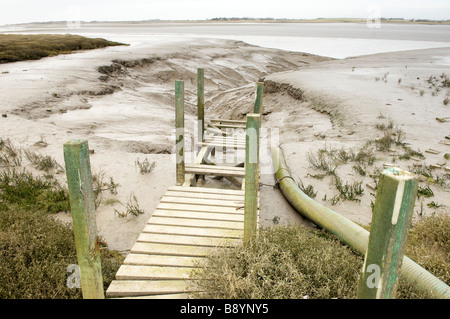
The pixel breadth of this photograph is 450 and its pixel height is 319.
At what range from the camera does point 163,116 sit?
1257cm

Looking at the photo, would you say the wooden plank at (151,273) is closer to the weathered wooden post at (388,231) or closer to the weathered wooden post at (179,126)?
the weathered wooden post at (388,231)

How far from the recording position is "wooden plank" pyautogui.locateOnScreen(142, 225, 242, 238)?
13.1ft

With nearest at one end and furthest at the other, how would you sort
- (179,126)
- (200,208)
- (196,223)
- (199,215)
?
(196,223), (199,215), (200,208), (179,126)

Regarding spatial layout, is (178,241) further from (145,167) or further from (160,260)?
(145,167)

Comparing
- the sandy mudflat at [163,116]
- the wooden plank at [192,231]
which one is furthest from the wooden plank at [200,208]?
the sandy mudflat at [163,116]

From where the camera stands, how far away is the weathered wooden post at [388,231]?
172 centimetres

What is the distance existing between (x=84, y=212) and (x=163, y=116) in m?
10.4

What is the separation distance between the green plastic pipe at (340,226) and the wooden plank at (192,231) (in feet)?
4.57

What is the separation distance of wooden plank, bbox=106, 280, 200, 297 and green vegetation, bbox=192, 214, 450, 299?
21 centimetres

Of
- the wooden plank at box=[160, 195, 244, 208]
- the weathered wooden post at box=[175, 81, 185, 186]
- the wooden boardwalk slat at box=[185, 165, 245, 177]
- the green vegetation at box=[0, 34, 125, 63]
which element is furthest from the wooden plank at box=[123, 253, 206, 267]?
the green vegetation at box=[0, 34, 125, 63]

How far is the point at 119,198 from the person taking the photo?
5.83 meters

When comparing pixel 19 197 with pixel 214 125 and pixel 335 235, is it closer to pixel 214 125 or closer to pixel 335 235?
pixel 335 235

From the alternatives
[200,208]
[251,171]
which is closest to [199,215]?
[200,208]

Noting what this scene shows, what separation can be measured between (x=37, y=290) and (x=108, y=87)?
13349mm
